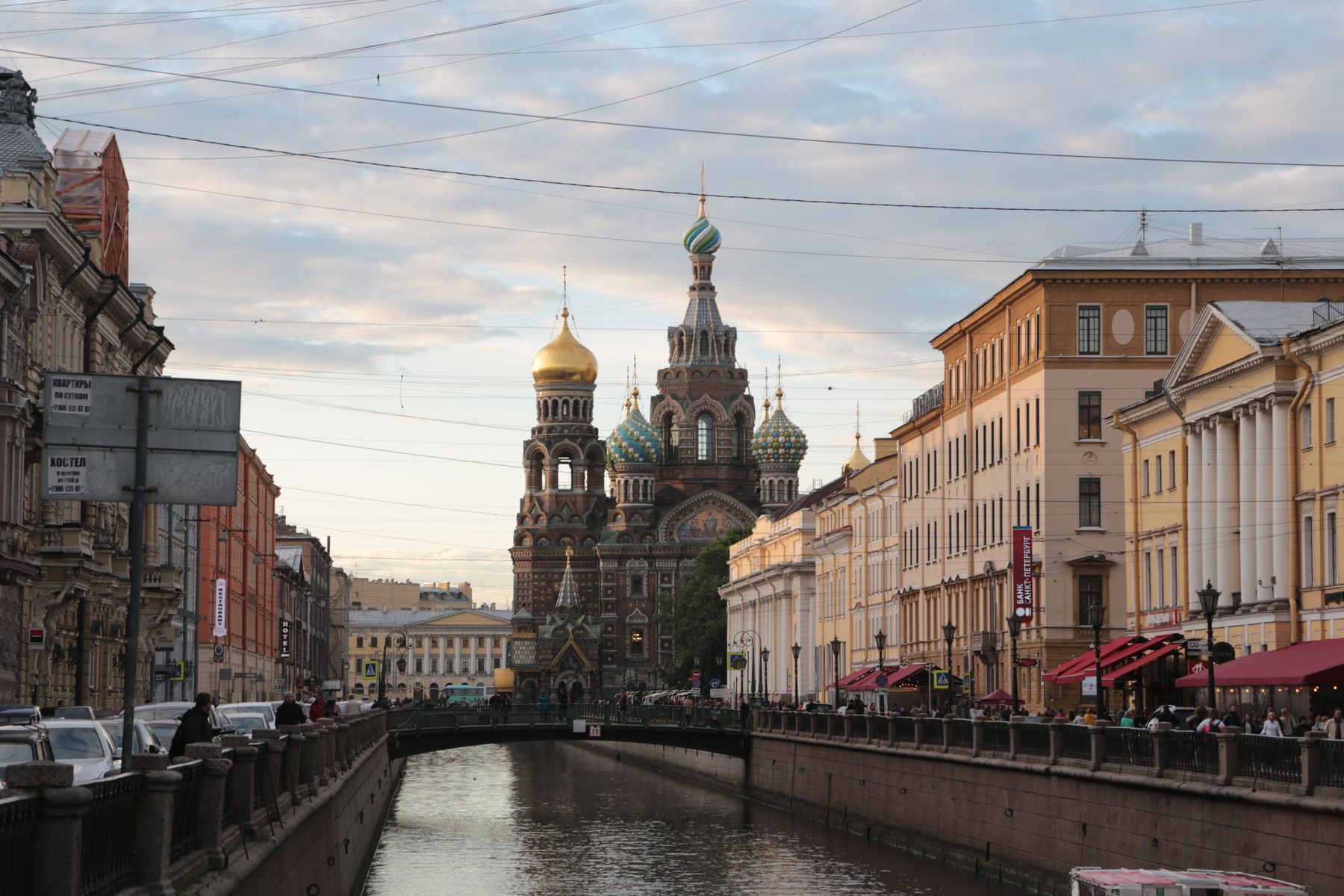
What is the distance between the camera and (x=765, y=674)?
4734 inches

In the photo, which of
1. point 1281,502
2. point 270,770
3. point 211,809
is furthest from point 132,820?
point 1281,502

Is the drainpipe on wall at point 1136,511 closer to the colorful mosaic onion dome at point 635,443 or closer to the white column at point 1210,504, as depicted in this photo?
the white column at point 1210,504

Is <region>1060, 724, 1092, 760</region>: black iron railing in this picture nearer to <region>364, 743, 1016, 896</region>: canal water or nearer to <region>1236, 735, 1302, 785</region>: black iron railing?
<region>364, 743, 1016, 896</region>: canal water

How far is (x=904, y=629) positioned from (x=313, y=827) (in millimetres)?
62171

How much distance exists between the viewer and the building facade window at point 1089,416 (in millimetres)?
64000

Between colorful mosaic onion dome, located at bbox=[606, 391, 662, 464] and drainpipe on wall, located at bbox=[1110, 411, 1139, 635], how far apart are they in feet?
456

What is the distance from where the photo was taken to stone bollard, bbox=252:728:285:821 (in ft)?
66.6

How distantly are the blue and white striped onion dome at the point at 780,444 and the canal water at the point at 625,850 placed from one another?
11569 cm

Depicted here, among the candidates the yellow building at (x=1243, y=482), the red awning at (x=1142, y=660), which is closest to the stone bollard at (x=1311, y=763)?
the yellow building at (x=1243, y=482)

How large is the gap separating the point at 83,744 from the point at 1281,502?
3073cm

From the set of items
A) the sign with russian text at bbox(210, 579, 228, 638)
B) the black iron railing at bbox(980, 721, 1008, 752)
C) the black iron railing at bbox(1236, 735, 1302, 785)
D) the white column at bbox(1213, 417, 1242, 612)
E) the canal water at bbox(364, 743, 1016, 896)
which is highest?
the white column at bbox(1213, 417, 1242, 612)

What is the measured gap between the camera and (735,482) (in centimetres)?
19788

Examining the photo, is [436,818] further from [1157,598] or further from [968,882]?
[968,882]

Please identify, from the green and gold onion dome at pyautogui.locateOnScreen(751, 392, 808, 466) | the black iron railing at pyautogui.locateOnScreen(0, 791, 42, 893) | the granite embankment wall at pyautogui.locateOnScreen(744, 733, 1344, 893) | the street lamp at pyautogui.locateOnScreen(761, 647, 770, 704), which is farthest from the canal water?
the green and gold onion dome at pyautogui.locateOnScreen(751, 392, 808, 466)
